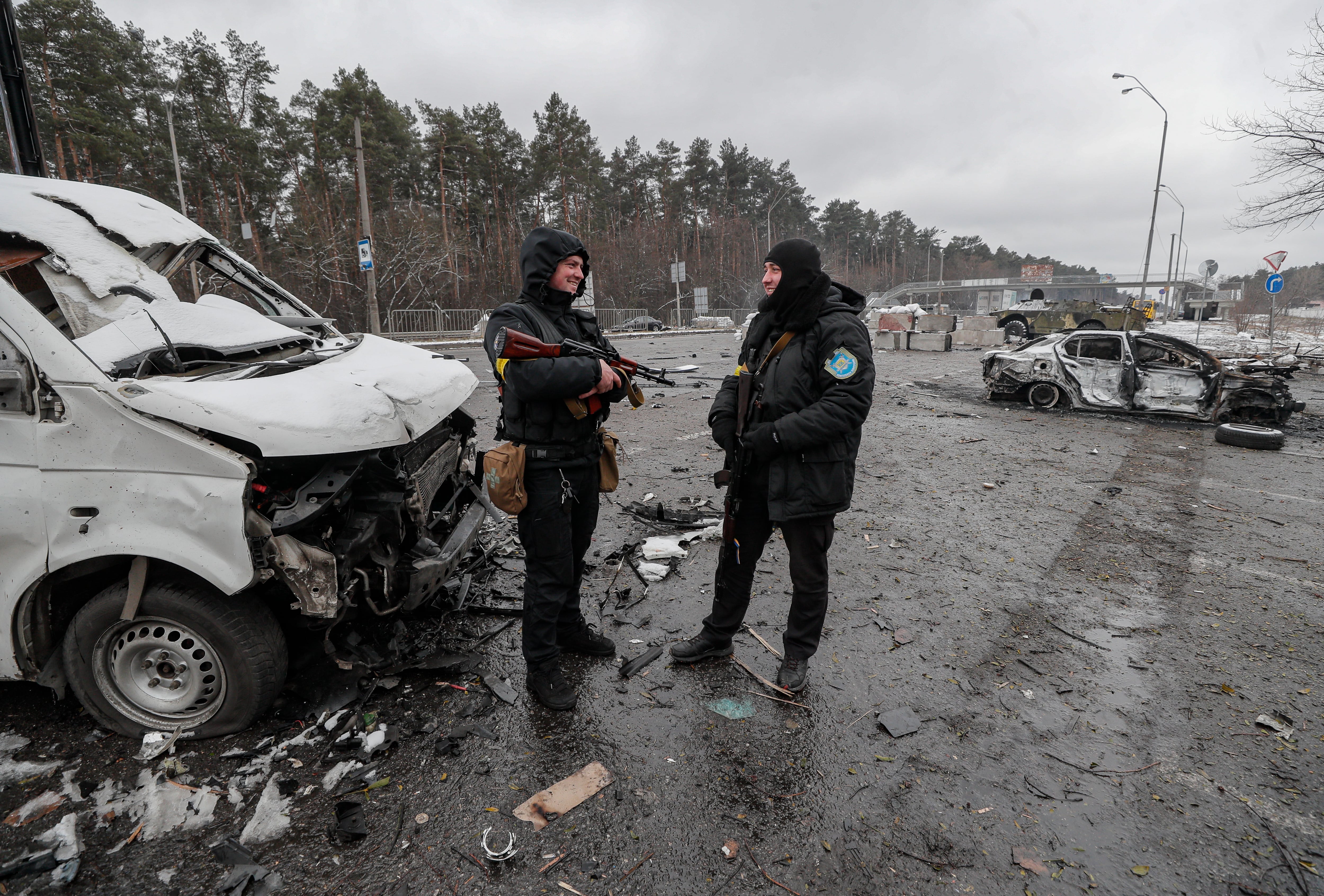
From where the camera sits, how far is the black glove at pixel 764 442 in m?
2.71

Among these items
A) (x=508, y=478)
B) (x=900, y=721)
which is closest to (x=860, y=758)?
(x=900, y=721)

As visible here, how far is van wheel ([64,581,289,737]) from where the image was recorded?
2.41 metres

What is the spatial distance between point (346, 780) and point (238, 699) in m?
0.58

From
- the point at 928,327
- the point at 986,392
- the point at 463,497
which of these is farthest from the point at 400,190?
the point at 463,497

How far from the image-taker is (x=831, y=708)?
2.87 m

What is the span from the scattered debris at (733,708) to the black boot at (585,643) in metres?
0.65

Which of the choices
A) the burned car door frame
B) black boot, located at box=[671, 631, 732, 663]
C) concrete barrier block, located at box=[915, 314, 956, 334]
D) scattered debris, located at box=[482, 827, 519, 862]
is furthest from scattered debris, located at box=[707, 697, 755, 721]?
concrete barrier block, located at box=[915, 314, 956, 334]

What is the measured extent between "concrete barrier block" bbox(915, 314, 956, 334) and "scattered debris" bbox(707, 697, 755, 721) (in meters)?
25.8

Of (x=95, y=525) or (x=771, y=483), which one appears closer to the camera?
(x=95, y=525)

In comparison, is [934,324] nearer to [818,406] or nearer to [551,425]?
[818,406]

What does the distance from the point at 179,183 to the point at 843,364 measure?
2760 centimetres

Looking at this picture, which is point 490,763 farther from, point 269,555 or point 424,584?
point 269,555

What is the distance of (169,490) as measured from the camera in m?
2.27

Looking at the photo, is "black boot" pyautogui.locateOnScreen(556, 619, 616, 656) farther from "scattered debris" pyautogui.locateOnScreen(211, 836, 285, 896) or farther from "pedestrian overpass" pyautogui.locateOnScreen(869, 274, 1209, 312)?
"pedestrian overpass" pyautogui.locateOnScreen(869, 274, 1209, 312)
